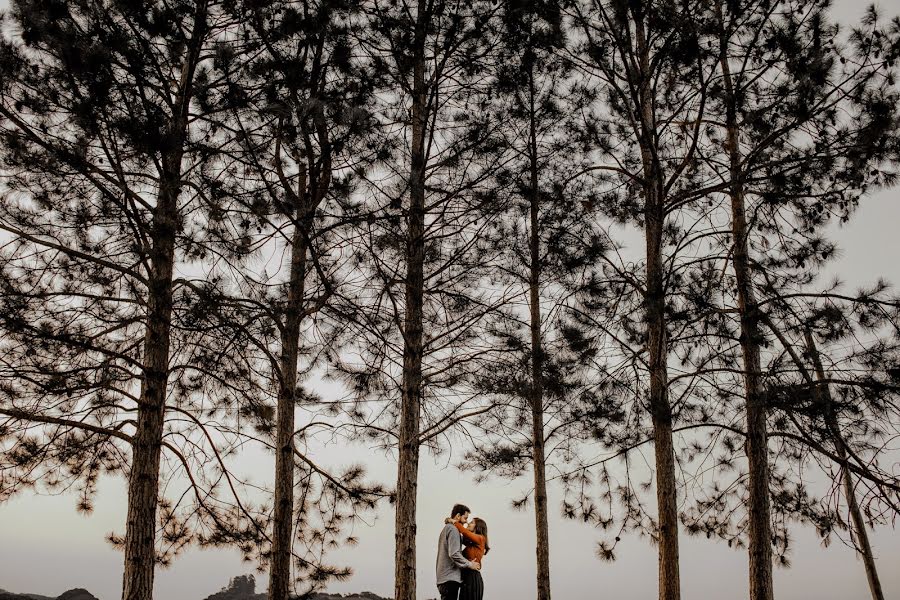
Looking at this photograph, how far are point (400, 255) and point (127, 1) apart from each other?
349 centimetres

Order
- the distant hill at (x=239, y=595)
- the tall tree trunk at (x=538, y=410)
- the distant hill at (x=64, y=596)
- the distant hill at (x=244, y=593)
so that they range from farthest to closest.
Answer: the distant hill at (x=244, y=593) < the distant hill at (x=239, y=595) < the distant hill at (x=64, y=596) < the tall tree trunk at (x=538, y=410)

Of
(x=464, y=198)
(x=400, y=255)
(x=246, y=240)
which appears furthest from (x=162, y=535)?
(x=464, y=198)

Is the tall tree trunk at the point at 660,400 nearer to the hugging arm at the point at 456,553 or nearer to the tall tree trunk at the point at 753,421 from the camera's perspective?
the tall tree trunk at the point at 753,421

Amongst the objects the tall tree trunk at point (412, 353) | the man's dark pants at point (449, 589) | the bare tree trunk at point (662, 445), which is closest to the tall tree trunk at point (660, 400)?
the bare tree trunk at point (662, 445)

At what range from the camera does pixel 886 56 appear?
25.5 ft

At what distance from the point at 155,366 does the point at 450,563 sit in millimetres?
3500

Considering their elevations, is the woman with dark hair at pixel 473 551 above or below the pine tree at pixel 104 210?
below

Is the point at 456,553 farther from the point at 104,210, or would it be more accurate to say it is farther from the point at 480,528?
the point at 104,210

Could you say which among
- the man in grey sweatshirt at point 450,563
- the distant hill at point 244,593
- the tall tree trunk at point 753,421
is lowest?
the distant hill at point 244,593

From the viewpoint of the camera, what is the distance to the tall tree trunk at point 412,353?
738 centimetres

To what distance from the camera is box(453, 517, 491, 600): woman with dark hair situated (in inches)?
295

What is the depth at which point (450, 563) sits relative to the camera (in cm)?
745

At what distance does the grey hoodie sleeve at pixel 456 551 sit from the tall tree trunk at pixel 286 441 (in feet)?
6.99

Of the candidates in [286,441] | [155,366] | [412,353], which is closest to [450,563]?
[412,353]
